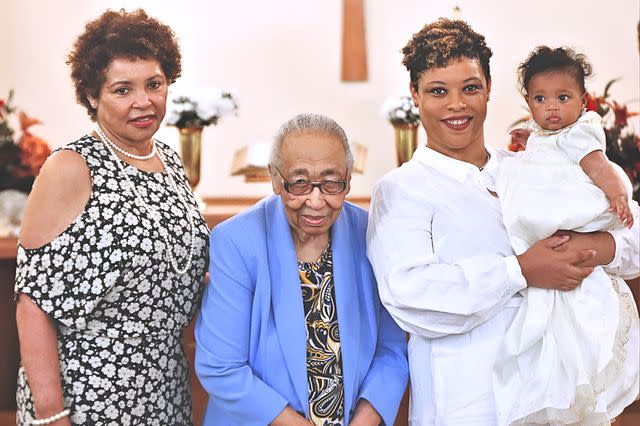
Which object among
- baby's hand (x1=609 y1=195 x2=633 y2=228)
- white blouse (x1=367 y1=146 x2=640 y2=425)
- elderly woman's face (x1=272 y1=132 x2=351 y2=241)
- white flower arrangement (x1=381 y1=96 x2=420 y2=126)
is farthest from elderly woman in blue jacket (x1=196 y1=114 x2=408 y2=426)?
white flower arrangement (x1=381 y1=96 x2=420 y2=126)

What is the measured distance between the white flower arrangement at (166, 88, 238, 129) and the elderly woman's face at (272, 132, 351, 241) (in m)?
2.01

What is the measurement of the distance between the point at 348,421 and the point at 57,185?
973mm

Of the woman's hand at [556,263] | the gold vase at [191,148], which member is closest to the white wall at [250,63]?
the gold vase at [191,148]

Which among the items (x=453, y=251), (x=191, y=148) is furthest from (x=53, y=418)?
(x=191, y=148)

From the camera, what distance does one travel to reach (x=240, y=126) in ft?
17.3

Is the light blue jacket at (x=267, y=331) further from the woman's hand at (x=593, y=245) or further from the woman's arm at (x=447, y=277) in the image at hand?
the woman's hand at (x=593, y=245)

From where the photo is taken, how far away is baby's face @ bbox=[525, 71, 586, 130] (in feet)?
7.38

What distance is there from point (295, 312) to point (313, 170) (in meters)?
0.36

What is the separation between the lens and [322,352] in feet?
7.36

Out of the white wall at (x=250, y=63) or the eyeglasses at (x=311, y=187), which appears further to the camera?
the white wall at (x=250, y=63)

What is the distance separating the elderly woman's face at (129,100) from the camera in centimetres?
239

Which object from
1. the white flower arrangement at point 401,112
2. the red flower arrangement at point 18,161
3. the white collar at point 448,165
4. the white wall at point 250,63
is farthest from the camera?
the white wall at point 250,63

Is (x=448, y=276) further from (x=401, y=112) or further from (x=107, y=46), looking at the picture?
(x=401, y=112)

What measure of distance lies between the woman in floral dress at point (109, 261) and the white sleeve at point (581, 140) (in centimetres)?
105
